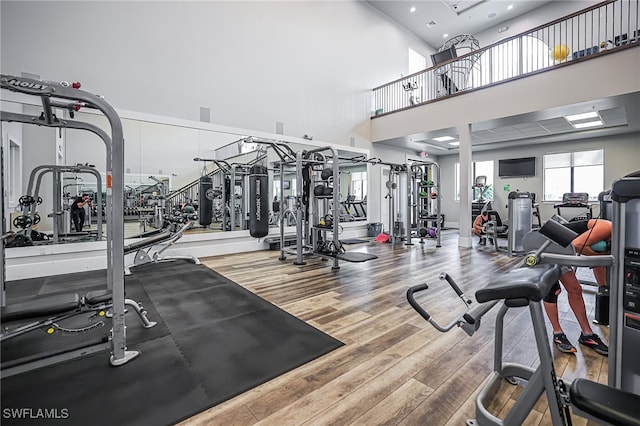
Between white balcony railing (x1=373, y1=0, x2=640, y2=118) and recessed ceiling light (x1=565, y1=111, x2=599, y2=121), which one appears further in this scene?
white balcony railing (x1=373, y1=0, x2=640, y2=118)

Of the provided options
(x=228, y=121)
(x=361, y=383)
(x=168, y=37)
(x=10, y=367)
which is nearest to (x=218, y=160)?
(x=228, y=121)

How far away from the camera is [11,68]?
4.16m

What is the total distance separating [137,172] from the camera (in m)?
5.24

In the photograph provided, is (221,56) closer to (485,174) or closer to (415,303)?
(415,303)

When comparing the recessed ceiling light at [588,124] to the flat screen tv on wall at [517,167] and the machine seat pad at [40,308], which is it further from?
the machine seat pad at [40,308]

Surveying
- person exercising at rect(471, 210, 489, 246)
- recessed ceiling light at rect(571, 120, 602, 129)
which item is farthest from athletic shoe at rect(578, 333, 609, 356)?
recessed ceiling light at rect(571, 120, 602, 129)

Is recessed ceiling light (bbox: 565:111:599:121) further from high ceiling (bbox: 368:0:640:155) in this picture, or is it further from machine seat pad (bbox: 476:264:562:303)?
machine seat pad (bbox: 476:264:562:303)

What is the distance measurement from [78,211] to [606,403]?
607 centimetres

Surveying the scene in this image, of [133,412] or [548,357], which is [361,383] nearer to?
[548,357]

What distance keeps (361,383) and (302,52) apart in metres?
7.63

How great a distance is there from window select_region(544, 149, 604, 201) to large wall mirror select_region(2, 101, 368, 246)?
25.0 feet

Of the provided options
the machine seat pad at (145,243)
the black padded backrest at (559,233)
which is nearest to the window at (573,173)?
the black padded backrest at (559,233)

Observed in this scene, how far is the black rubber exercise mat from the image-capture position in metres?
1.54

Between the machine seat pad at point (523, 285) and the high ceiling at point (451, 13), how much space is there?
34.1 feet
